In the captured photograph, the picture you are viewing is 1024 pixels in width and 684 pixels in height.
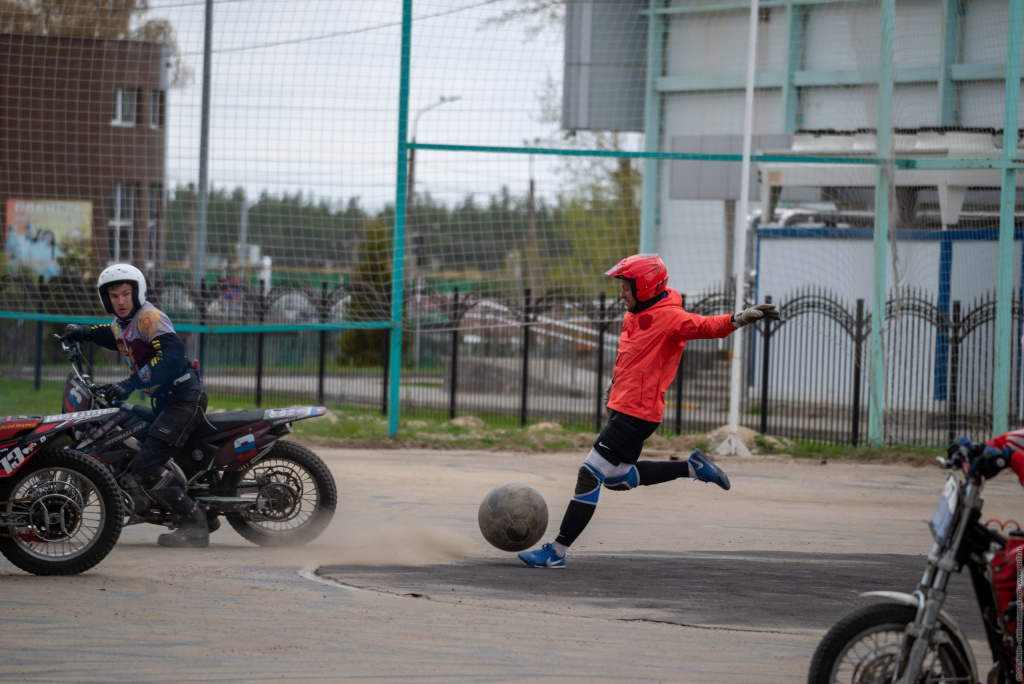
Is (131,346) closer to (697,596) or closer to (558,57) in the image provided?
(697,596)

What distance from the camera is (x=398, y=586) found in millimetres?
6891

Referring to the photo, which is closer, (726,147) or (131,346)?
(131,346)

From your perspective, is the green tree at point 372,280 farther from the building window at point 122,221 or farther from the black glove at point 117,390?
the black glove at point 117,390

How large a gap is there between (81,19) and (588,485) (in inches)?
520

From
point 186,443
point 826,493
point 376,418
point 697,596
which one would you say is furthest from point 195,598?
point 376,418

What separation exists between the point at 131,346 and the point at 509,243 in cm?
1021

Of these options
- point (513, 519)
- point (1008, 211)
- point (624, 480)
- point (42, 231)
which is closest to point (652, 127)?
point (1008, 211)

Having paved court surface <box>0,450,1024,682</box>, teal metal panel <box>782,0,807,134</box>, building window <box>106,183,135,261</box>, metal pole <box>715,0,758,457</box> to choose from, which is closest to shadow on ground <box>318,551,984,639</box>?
paved court surface <box>0,450,1024,682</box>

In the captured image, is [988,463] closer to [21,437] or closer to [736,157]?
[21,437]

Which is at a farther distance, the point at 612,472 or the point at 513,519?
the point at 513,519

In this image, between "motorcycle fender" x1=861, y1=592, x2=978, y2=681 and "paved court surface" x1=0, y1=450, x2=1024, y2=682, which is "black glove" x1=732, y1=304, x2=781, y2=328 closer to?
"paved court surface" x1=0, y1=450, x2=1024, y2=682

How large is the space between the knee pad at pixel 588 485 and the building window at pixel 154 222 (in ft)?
36.9

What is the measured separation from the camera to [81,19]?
17.2 meters

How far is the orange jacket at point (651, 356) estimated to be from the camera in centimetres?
760
